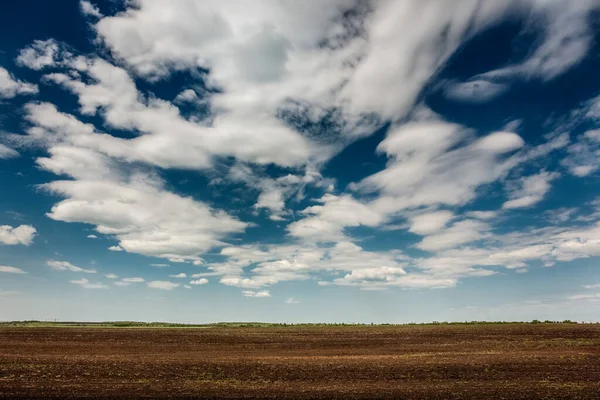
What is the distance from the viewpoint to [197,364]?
104 ft

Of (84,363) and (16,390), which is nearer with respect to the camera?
(16,390)

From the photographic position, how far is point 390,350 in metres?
42.6

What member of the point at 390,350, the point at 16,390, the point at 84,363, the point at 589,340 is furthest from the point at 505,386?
the point at 589,340

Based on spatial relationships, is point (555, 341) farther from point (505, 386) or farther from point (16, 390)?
point (16, 390)

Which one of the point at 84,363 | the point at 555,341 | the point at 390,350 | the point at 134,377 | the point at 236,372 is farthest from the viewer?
the point at 555,341

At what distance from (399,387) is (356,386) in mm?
2555

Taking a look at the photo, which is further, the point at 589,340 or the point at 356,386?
the point at 589,340

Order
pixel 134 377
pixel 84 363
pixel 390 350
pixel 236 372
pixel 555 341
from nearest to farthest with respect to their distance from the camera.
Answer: pixel 134 377 < pixel 236 372 < pixel 84 363 < pixel 390 350 < pixel 555 341

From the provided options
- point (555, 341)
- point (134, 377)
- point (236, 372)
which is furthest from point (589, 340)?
point (134, 377)

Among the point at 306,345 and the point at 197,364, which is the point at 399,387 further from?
the point at 306,345

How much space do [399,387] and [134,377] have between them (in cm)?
1765

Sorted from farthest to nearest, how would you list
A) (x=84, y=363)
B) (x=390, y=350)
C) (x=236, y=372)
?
(x=390, y=350) < (x=84, y=363) < (x=236, y=372)

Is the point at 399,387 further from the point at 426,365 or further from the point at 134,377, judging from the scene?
the point at 134,377

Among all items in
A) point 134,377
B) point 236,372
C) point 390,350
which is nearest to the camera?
point 134,377
